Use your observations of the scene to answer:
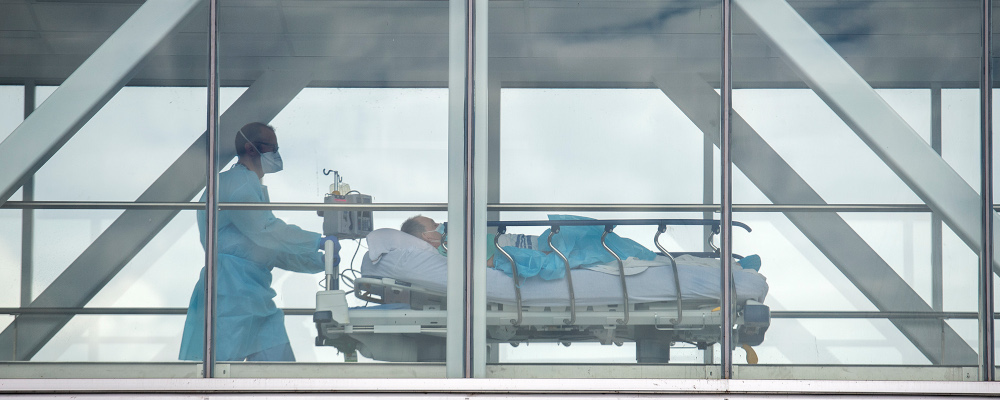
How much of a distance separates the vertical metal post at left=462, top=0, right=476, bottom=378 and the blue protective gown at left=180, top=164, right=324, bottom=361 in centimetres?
65

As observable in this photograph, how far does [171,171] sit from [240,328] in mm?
685

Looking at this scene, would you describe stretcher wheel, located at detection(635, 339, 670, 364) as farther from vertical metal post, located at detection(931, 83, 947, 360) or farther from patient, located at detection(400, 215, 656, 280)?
vertical metal post, located at detection(931, 83, 947, 360)

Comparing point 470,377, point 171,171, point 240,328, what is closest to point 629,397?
point 470,377

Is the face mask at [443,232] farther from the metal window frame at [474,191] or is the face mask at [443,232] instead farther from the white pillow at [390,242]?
the metal window frame at [474,191]

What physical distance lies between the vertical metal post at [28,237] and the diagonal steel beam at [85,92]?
0.04 m

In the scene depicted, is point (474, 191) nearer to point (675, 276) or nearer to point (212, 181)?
point (675, 276)

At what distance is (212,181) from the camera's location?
315 cm

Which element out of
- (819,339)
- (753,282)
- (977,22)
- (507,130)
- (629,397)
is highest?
(977,22)

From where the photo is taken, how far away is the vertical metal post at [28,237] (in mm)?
3176

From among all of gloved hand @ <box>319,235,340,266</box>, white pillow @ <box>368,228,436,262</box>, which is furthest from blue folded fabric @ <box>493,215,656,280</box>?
gloved hand @ <box>319,235,340,266</box>

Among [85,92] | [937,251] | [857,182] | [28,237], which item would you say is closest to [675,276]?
[857,182]

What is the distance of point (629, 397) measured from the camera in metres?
3.05

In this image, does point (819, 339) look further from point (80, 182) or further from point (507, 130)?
point (80, 182)

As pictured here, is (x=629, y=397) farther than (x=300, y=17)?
No
